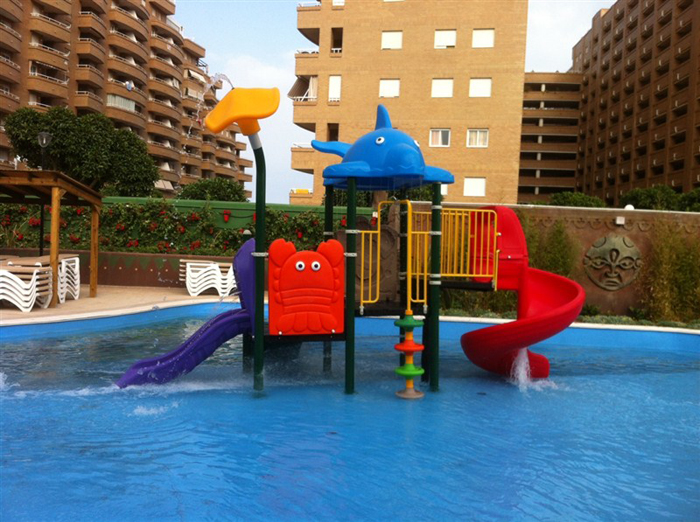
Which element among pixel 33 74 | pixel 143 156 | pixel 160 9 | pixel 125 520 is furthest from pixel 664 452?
pixel 160 9

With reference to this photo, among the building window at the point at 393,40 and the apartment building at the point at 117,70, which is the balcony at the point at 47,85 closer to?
the apartment building at the point at 117,70

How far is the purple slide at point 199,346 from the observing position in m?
6.13

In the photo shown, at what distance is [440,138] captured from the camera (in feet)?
96.2

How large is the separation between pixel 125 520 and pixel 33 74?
48.3 meters

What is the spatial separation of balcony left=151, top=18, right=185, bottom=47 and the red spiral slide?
60.2m

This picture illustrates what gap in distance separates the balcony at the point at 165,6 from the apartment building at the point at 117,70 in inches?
4.0

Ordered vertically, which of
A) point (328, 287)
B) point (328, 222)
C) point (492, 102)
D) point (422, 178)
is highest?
point (492, 102)

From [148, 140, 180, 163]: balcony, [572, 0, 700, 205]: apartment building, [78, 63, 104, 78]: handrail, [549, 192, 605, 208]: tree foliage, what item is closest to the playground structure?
[549, 192, 605, 208]: tree foliage

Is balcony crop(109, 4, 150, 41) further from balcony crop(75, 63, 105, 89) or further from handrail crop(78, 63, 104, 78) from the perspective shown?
balcony crop(75, 63, 105, 89)

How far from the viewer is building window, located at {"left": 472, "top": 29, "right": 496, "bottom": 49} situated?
94.7 feet

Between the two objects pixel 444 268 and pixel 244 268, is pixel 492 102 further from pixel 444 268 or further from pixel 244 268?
pixel 244 268

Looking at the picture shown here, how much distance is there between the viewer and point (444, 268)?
24.4 ft

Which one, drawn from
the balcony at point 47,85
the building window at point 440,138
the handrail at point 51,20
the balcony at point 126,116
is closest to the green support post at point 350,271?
the building window at point 440,138

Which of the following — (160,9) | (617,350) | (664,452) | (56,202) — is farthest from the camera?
(160,9)
